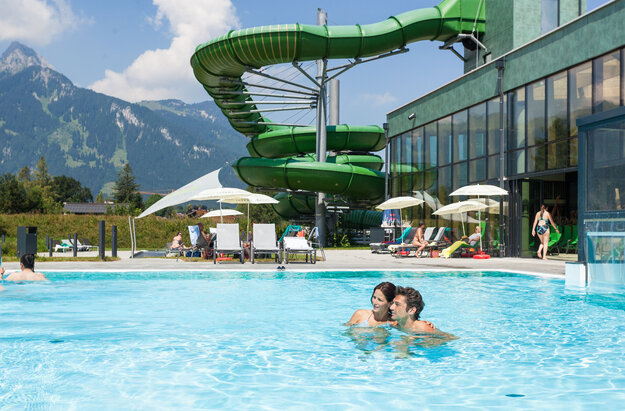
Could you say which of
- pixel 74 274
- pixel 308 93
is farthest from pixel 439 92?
pixel 74 274

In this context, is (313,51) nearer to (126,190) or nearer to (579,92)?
(579,92)

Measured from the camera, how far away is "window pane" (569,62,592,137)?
499 inches

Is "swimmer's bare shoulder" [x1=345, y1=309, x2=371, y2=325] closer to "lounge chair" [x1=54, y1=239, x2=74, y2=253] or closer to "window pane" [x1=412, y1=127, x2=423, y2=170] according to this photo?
"window pane" [x1=412, y1=127, x2=423, y2=170]

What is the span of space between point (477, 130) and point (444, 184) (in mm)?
2526

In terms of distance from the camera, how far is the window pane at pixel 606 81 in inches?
466

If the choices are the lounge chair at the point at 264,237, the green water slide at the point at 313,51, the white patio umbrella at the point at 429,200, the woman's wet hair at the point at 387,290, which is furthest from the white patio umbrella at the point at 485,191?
the woman's wet hair at the point at 387,290

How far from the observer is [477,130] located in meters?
17.2

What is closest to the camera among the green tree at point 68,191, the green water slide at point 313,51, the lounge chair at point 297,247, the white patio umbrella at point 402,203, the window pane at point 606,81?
the window pane at point 606,81

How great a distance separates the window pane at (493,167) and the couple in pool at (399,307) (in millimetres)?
11880

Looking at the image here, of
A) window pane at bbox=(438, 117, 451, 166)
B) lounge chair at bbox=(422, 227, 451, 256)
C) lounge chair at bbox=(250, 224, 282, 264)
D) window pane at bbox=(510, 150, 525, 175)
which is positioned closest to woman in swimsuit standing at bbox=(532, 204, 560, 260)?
window pane at bbox=(510, 150, 525, 175)

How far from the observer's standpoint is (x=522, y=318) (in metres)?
6.86

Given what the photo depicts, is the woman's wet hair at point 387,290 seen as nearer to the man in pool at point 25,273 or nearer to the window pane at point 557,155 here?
the man in pool at point 25,273

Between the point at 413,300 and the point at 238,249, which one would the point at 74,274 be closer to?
the point at 238,249

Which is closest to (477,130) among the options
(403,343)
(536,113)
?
(536,113)
